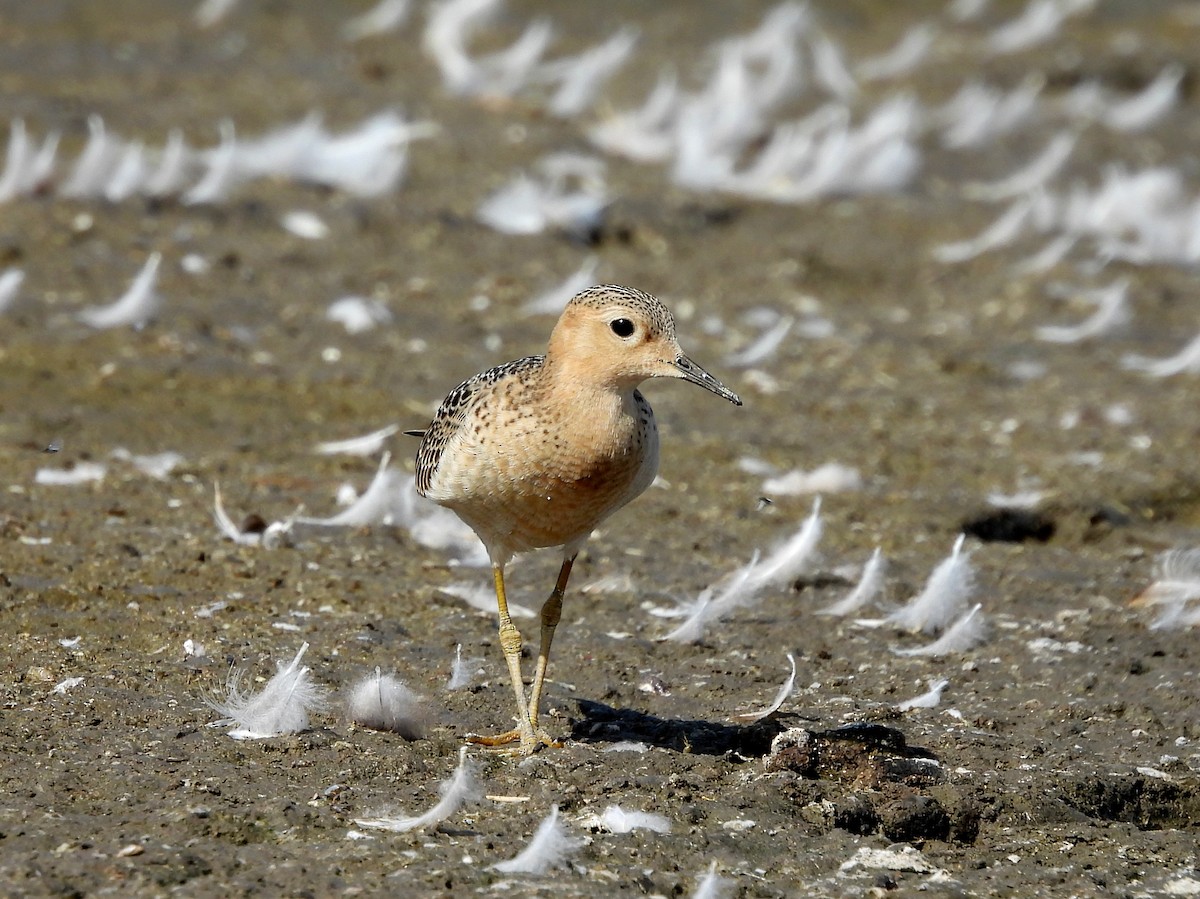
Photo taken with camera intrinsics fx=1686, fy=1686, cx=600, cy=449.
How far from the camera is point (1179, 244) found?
1066 centimetres

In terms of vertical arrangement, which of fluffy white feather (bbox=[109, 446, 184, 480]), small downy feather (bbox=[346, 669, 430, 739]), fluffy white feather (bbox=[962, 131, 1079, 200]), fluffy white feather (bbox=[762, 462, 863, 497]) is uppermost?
fluffy white feather (bbox=[962, 131, 1079, 200])

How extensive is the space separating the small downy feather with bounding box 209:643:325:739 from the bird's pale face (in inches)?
45.5

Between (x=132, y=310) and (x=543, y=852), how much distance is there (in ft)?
16.1

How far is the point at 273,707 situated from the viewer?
4.83 m

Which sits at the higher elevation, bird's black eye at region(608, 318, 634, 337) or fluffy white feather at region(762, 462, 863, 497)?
fluffy white feather at region(762, 462, 863, 497)

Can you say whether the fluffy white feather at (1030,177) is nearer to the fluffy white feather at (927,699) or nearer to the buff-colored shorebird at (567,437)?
the fluffy white feather at (927,699)

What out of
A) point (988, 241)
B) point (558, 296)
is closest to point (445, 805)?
point (558, 296)

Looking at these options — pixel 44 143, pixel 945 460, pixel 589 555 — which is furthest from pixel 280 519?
pixel 44 143

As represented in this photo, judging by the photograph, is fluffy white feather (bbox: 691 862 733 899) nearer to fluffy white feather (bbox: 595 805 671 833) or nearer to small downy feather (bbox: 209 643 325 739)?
fluffy white feather (bbox: 595 805 671 833)

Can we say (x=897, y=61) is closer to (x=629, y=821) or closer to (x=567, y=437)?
(x=567, y=437)

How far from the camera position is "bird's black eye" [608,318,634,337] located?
4930mm

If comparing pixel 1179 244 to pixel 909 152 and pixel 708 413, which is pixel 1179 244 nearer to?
pixel 909 152

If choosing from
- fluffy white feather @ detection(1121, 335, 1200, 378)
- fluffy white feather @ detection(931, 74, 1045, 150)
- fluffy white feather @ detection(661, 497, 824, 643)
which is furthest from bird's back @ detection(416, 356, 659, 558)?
fluffy white feather @ detection(931, 74, 1045, 150)

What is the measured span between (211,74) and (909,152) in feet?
15.9
